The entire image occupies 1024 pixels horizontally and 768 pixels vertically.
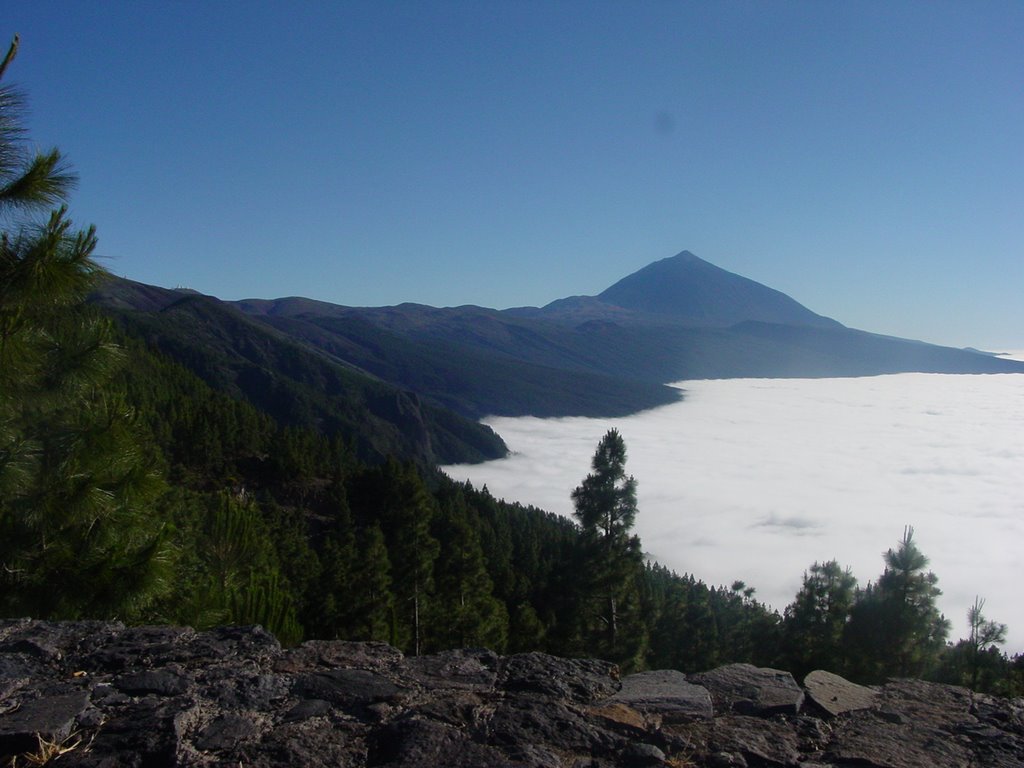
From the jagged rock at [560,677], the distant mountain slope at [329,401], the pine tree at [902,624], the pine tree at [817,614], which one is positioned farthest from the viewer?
the distant mountain slope at [329,401]

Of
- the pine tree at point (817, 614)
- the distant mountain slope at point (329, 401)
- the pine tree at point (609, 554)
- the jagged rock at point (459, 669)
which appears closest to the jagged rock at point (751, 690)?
the jagged rock at point (459, 669)

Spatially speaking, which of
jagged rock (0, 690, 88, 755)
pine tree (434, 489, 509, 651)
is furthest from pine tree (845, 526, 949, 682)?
pine tree (434, 489, 509, 651)

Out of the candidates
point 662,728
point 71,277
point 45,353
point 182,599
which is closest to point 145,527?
point 182,599

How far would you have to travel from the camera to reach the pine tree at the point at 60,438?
6039mm

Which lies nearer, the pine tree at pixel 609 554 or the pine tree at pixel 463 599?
A: the pine tree at pixel 609 554

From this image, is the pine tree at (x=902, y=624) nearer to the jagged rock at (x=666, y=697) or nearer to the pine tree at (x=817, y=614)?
the pine tree at (x=817, y=614)

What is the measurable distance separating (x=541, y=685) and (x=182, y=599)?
618cm

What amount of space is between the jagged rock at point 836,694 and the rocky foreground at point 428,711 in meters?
0.02

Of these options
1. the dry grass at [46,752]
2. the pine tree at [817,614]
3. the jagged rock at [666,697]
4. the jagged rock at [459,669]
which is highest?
the jagged rock at [666,697]

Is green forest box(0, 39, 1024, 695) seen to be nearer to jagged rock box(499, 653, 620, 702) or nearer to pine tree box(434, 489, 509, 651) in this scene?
pine tree box(434, 489, 509, 651)

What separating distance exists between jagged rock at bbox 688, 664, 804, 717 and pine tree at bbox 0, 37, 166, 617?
18.6 ft

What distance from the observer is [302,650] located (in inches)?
160

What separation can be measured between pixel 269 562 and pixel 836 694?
→ 21.4 m

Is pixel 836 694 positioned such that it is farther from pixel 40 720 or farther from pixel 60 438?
pixel 60 438
